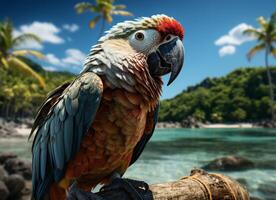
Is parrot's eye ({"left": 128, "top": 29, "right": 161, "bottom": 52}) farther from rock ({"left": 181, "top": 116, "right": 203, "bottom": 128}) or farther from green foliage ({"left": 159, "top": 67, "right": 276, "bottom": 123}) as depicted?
rock ({"left": 181, "top": 116, "right": 203, "bottom": 128})

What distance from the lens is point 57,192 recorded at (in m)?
2.48

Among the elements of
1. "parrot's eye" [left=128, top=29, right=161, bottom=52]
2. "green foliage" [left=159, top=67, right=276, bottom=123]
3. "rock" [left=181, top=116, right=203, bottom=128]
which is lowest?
"rock" [left=181, top=116, right=203, bottom=128]

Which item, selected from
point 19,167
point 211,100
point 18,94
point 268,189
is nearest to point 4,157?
point 19,167

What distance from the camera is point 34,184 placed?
256 centimetres

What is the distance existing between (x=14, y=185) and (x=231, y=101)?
4425 cm

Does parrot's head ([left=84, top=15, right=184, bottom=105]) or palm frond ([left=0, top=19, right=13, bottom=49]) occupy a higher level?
palm frond ([left=0, top=19, right=13, bottom=49])

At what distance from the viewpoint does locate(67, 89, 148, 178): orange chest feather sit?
7.36ft

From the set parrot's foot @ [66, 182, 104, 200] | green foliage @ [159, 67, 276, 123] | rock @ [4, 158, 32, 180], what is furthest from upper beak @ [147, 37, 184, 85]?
green foliage @ [159, 67, 276, 123]

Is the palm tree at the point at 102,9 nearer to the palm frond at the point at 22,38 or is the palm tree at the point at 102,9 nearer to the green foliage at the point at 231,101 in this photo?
the palm frond at the point at 22,38

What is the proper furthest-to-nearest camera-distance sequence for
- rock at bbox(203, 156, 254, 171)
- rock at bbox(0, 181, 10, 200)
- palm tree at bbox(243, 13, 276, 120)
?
palm tree at bbox(243, 13, 276, 120), rock at bbox(203, 156, 254, 171), rock at bbox(0, 181, 10, 200)

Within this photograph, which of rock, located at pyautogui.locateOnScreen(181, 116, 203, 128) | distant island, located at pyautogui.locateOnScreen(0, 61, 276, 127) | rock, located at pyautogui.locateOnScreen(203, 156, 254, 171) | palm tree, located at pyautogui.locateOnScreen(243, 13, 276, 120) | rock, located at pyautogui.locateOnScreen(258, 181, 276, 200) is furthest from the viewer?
rock, located at pyautogui.locateOnScreen(181, 116, 203, 128)

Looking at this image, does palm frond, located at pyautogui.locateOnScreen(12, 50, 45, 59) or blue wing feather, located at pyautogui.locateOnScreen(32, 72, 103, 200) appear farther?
palm frond, located at pyautogui.locateOnScreen(12, 50, 45, 59)

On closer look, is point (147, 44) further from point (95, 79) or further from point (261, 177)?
point (261, 177)

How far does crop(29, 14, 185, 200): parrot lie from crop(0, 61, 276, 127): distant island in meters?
38.4
